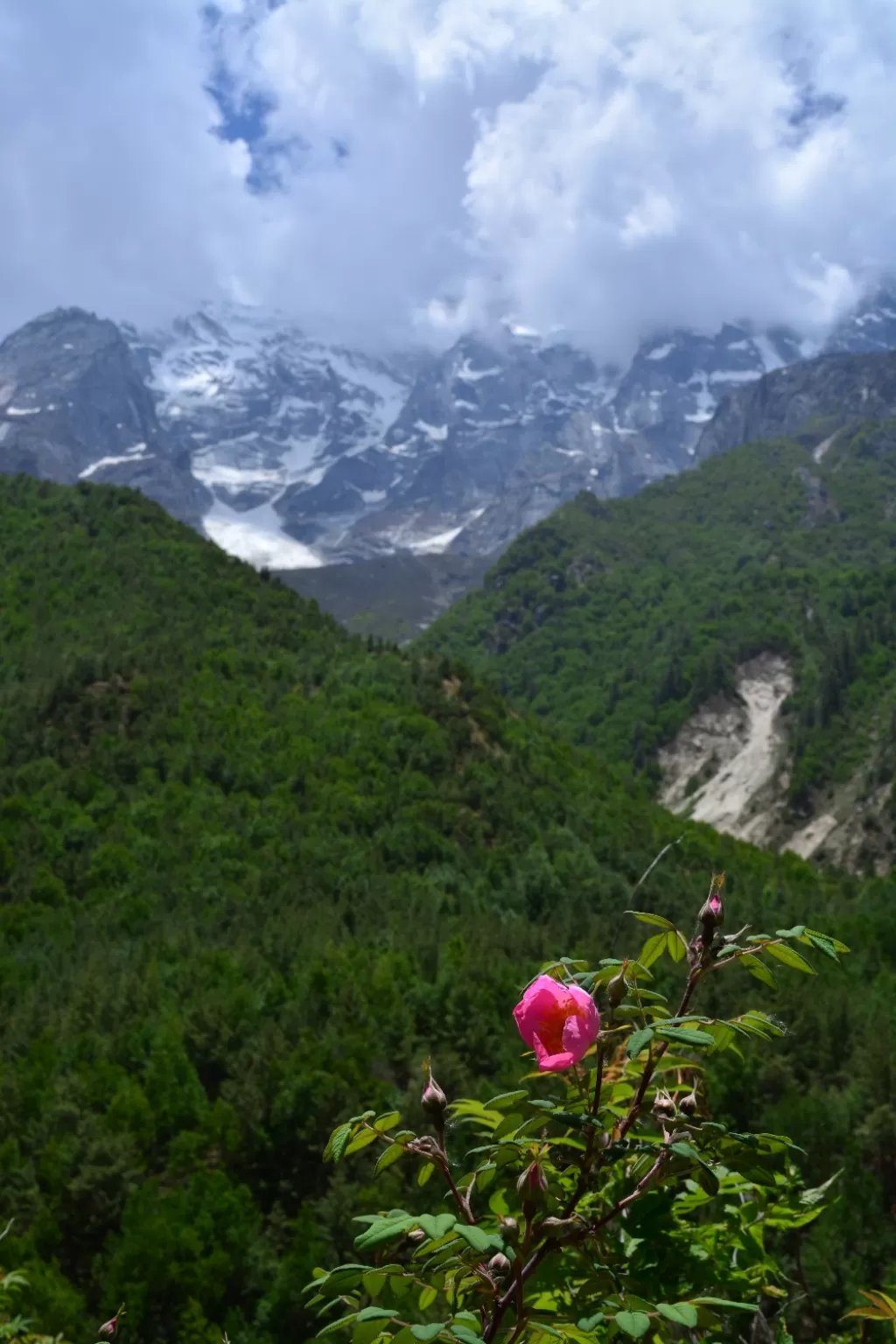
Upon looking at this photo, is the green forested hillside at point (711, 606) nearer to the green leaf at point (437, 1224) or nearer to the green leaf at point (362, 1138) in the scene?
the green leaf at point (362, 1138)

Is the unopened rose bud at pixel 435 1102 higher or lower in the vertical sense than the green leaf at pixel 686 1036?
lower

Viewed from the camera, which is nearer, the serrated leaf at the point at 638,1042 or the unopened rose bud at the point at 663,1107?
the serrated leaf at the point at 638,1042

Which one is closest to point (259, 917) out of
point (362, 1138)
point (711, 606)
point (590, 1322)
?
point (362, 1138)

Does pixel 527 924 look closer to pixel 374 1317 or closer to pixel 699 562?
pixel 374 1317

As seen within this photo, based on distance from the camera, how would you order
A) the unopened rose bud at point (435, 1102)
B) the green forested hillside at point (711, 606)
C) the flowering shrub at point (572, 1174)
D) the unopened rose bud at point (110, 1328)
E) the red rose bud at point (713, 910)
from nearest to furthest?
the flowering shrub at point (572, 1174) → the unopened rose bud at point (435, 1102) → the red rose bud at point (713, 910) → the unopened rose bud at point (110, 1328) → the green forested hillside at point (711, 606)

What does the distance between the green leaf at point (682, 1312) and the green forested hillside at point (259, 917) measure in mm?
12813

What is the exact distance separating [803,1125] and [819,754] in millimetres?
69281

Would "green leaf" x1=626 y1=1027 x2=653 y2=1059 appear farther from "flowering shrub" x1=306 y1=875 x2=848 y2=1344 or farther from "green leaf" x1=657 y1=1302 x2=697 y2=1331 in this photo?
"green leaf" x1=657 y1=1302 x2=697 y2=1331

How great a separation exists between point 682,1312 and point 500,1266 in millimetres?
380

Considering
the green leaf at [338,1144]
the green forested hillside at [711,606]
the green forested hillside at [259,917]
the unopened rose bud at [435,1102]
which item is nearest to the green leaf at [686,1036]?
the unopened rose bud at [435,1102]

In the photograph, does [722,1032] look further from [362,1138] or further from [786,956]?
[362,1138]

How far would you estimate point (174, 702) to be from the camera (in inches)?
2119

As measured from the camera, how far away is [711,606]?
393 feet

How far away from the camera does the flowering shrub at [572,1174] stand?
187 centimetres
